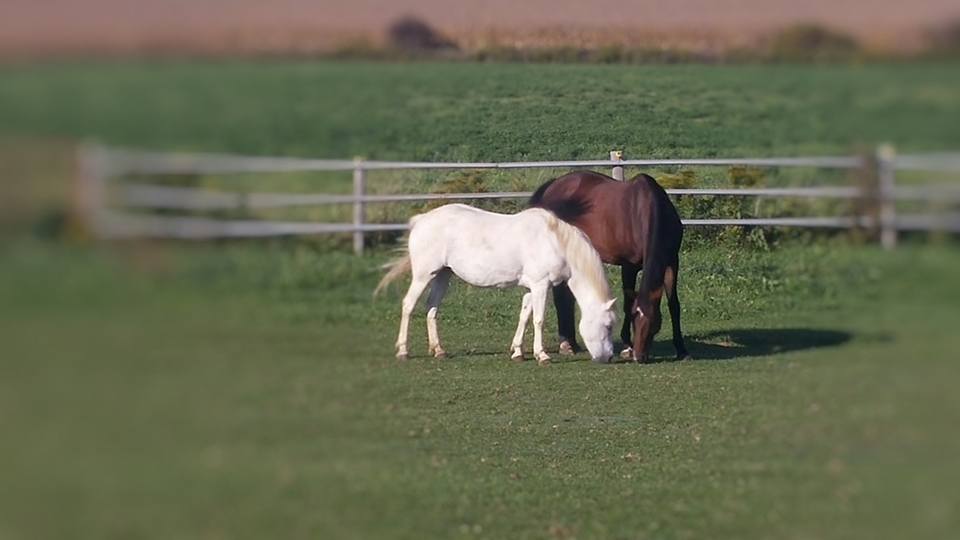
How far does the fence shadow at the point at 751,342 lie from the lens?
551 centimetres

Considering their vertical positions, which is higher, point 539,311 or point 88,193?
point 88,193

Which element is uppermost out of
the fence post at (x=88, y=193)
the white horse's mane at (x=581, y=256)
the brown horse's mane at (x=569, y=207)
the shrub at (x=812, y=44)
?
the shrub at (x=812, y=44)

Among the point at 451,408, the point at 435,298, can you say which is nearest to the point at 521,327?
the point at 435,298

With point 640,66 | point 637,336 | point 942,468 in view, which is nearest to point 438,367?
point 637,336

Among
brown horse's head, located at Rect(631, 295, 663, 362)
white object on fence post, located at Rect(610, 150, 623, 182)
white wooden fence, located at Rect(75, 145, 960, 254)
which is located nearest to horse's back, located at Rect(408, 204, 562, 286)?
white wooden fence, located at Rect(75, 145, 960, 254)

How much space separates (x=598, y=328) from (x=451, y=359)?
81 cm

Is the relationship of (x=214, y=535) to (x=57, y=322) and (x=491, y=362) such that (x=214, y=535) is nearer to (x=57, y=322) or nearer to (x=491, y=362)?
(x=491, y=362)

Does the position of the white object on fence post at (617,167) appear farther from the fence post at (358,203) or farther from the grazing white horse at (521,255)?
the fence post at (358,203)

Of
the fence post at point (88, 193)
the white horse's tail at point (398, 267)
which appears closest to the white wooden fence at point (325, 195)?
the fence post at point (88, 193)

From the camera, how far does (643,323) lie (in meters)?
5.02

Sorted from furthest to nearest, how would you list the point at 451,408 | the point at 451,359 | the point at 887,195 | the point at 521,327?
1. the point at 451,408
2. the point at 451,359
3. the point at 521,327
4. the point at 887,195

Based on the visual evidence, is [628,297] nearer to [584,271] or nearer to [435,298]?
[584,271]

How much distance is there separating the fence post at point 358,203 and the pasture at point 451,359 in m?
0.09

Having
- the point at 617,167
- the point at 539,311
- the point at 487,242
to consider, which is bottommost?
the point at 539,311
